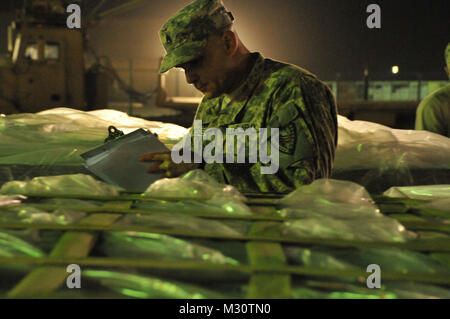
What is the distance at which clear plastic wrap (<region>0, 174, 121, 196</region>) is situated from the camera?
40.1 inches

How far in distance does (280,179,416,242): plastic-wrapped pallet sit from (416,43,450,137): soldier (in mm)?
2307

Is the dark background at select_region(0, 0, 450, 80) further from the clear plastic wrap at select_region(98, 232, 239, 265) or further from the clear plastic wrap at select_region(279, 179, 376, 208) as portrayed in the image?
the clear plastic wrap at select_region(98, 232, 239, 265)

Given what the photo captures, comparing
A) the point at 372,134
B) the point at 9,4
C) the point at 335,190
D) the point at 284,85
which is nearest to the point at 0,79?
the point at 372,134

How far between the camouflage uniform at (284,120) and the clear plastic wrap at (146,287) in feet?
3.77

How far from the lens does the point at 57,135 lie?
118 inches

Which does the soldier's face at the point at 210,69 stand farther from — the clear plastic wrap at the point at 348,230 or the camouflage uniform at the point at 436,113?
the camouflage uniform at the point at 436,113

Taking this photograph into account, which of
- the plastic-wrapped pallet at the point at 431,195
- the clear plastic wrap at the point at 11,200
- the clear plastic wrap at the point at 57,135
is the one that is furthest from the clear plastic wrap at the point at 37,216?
the clear plastic wrap at the point at 57,135

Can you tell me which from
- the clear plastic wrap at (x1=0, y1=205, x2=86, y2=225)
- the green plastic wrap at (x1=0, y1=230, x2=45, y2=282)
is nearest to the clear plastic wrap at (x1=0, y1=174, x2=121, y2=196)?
the clear plastic wrap at (x1=0, y1=205, x2=86, y2=225)

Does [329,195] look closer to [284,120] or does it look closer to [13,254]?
[13,254]

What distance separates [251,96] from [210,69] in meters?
0.24

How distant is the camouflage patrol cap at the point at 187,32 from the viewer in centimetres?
168
